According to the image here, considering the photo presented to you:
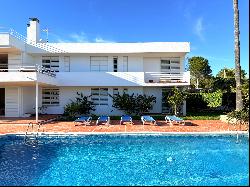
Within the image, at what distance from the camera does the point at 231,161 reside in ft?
37.7

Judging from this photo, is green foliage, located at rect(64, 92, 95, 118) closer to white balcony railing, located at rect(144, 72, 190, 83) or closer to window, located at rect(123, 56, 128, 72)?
window, located at rect(123, 56, 128, 72)

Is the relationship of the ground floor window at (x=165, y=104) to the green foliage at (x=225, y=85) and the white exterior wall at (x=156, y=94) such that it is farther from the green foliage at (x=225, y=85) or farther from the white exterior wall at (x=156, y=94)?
the green foliage at (x=225, y=85)

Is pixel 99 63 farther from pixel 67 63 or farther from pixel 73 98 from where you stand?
pixel 73 98

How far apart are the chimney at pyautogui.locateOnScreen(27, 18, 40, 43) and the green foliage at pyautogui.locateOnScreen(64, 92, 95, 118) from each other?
262 inches

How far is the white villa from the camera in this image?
2512 centimetres

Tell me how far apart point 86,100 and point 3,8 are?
35.1 feet

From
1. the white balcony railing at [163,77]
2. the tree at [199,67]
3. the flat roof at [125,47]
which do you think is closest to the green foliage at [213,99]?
the white balcony railing at [163,77]

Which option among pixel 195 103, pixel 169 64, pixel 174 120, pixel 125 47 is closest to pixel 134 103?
pixel 125 47

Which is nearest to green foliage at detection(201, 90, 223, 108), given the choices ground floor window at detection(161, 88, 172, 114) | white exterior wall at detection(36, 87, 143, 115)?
ground floor window at detection(161, 88, 172, 114)

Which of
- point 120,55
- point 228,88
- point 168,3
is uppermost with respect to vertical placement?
point 168,3

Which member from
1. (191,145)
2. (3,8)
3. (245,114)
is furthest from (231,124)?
(3,8)

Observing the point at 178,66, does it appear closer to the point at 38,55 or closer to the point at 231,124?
the point at 231,124

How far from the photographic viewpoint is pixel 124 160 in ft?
39.2

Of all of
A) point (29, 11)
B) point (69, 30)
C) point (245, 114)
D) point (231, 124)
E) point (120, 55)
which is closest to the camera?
point (245, 114)
